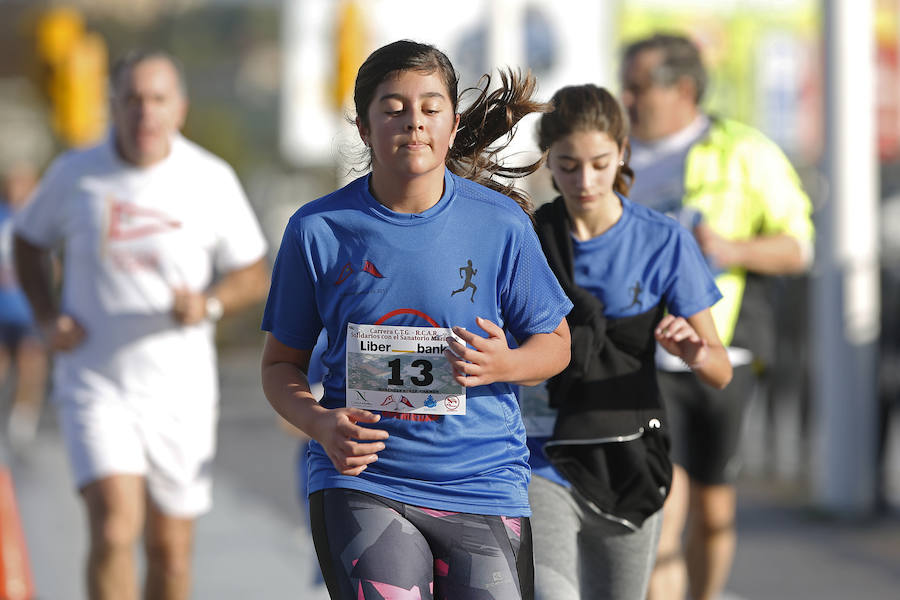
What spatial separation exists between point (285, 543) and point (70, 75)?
9806mm

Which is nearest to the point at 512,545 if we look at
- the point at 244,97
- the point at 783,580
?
the point at 783,580

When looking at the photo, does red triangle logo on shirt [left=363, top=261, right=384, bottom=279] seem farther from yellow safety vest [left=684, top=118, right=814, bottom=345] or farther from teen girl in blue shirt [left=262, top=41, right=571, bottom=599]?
yellow safety vest [left=684, top=118, right=814, bottom=345]

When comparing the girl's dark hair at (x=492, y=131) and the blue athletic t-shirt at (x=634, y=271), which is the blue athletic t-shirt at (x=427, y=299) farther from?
the blue athletic t-shirt at (x=634, y=271)

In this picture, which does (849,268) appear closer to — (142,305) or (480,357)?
(142,305)

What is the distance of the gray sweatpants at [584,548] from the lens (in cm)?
382

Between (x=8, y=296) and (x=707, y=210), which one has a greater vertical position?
(x=707, y=210)

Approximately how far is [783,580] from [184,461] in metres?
3.15

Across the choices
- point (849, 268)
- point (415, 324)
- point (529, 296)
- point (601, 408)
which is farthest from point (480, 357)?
point (849, 268)

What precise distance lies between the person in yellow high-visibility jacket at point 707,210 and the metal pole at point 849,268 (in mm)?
3295

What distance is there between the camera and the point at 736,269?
17.2 ft

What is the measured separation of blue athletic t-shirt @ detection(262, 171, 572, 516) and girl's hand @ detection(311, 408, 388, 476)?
15 centimetres

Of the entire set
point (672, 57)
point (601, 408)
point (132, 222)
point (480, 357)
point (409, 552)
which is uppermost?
point (672, 57)

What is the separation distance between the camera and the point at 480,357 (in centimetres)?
303

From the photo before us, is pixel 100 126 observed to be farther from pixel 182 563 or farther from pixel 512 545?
pixel 512 545
